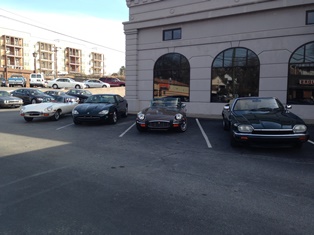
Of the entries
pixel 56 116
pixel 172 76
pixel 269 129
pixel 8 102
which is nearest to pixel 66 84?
pixel 8 102

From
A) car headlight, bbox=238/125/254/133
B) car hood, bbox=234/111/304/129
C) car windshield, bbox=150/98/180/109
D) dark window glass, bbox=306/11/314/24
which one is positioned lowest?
car headlight, bbox=238/125/254/133

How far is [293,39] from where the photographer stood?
1260cm

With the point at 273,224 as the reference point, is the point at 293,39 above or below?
above

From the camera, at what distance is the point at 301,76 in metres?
12.7

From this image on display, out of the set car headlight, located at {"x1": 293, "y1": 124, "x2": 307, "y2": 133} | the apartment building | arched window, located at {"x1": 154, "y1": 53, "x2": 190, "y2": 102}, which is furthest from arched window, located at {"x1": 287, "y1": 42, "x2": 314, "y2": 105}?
the apartment building

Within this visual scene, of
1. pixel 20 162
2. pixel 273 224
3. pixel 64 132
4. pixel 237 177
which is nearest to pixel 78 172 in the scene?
pixel 20 162

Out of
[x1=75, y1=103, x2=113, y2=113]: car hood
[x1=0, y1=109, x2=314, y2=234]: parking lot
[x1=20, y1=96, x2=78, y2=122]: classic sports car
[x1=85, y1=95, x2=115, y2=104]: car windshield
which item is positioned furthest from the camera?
[x1=85, y1=95, x2=115, y2=104]: car windshield

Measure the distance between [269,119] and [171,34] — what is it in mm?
11028

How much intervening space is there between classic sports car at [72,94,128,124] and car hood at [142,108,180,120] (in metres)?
2.21

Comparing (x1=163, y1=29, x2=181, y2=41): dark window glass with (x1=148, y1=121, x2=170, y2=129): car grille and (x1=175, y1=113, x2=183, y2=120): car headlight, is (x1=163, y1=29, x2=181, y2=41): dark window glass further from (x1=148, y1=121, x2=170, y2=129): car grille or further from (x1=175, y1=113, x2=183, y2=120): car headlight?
(x1=148, y1=121, x2=170, y2=129): car grille

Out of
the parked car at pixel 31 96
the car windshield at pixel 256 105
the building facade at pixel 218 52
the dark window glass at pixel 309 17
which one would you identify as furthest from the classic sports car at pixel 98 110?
the parked car at pixel 31 96

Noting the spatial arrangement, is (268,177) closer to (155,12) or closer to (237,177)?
(237,177)

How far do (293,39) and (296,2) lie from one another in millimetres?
1703

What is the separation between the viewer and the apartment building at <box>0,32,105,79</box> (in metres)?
69.1
